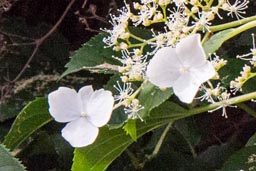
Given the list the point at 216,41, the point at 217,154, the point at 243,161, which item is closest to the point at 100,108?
the point at 216,41

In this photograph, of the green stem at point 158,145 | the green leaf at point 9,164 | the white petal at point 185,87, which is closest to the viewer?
the white petal at point 185,87

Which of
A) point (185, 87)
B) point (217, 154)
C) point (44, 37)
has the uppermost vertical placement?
point (185, 87)

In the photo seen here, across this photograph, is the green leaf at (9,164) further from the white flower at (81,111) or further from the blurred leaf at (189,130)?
the blurred leaf at (189,130)

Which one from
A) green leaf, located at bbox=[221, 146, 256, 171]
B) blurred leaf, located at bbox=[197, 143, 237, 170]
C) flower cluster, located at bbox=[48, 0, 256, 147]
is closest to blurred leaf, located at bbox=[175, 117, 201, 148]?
blurred leaf, located at bbox=[197, 143, 237, 170]

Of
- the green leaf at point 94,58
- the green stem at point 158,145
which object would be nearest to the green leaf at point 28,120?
the green leaf at point 94,58

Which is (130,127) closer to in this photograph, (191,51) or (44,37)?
(191,51)
